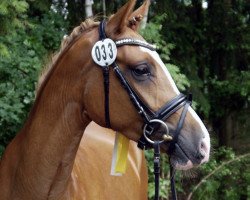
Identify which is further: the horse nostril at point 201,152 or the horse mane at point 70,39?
the horse mane at point 70,39

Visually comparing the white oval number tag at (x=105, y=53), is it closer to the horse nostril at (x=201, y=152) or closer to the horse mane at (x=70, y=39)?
the horse mane at (x=70, y=39)

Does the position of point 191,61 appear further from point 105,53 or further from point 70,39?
point 105,53

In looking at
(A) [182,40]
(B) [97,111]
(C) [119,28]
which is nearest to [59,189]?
(B) [97,111]

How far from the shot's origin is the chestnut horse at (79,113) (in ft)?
8.25

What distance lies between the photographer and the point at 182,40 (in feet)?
23.6

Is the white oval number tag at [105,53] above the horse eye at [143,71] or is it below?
above

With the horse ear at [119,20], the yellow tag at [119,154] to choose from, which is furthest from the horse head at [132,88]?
the yellow tag at [119,154]

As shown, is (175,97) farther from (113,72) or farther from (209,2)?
(209,2)

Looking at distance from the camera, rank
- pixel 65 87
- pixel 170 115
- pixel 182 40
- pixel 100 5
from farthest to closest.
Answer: pixel 182 40
pixel 100 5
pixel 65 87
pixel 170 115

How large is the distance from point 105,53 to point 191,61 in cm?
475

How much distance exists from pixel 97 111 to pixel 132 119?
0.18m

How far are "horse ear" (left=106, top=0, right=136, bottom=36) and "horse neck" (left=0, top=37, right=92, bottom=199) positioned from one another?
28 centimetres

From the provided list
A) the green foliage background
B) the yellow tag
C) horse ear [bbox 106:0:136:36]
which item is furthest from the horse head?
the green foliage background

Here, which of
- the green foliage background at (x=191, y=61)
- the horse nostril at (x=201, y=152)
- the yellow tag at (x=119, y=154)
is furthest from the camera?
the green foliage background at (x=191, y=61)
